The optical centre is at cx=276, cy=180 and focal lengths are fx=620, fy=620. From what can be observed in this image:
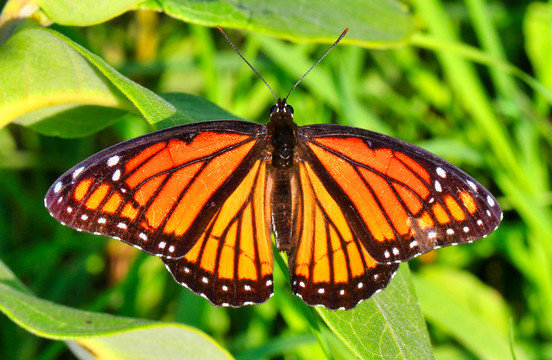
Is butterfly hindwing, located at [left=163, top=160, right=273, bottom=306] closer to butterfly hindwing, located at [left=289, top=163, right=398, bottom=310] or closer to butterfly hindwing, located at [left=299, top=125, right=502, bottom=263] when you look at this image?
butterfly hindwing, located at [left=289, top=163, right=398, bottom=310]

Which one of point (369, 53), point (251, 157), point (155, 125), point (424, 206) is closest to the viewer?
point (155, 125)

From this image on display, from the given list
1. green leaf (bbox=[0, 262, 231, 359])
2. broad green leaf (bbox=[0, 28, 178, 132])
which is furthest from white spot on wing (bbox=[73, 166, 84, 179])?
green leaf (bbox=[0, 262, 231, 359])

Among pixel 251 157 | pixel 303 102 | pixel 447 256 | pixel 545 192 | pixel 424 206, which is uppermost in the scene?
pixel 303 102

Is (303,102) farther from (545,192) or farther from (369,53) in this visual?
(545,192)

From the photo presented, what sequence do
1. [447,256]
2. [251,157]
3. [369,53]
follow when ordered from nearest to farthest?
[251,157] < [447,256] < [369,53]

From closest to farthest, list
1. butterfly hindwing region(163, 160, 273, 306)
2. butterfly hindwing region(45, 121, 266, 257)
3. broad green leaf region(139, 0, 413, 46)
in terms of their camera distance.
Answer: butterfly hindwing region(45, 121, 266, 257)
butterfly hindwing region(163, 160, 273, 306)
broad green leaf region(139, 0, 413, 46)

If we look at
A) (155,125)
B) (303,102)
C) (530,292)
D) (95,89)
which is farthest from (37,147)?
(530,292)

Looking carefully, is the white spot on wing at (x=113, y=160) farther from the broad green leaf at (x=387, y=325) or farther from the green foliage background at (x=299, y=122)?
the broad green leaf at (x=387, y=325)
